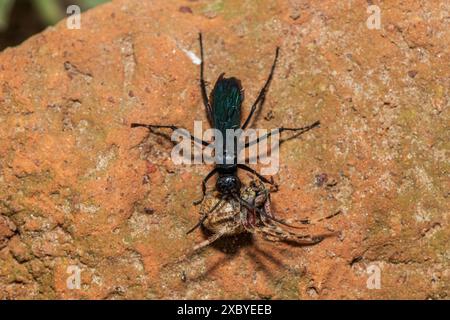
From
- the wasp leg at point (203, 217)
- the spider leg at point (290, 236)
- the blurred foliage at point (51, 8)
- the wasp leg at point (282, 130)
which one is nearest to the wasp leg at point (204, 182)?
the wasp leg at point (203, 217)

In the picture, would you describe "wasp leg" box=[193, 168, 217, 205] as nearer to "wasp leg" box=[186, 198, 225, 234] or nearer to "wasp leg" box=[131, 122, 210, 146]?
"wasp leg" box=[186, 198, 225, 234]

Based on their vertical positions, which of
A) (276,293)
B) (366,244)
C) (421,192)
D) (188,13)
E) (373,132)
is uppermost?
(188,13)

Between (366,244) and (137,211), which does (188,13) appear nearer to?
(137,211)

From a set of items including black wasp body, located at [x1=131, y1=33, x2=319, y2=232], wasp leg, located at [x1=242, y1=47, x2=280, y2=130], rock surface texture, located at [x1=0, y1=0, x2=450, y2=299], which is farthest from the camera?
wasp leg, located at [x1=242, y1=47, x2=280, y2=130]

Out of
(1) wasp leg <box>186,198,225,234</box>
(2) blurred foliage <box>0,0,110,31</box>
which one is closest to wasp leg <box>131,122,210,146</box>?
(1) wasp leg <box>186,198,225,234</box>


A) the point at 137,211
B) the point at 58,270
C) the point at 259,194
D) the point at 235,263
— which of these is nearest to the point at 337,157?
the point at 259,194

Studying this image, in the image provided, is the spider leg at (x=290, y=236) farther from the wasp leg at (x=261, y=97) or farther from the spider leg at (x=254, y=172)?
the wasp leg at (x=261, y=97)

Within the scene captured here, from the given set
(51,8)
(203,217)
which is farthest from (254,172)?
(51,8)
